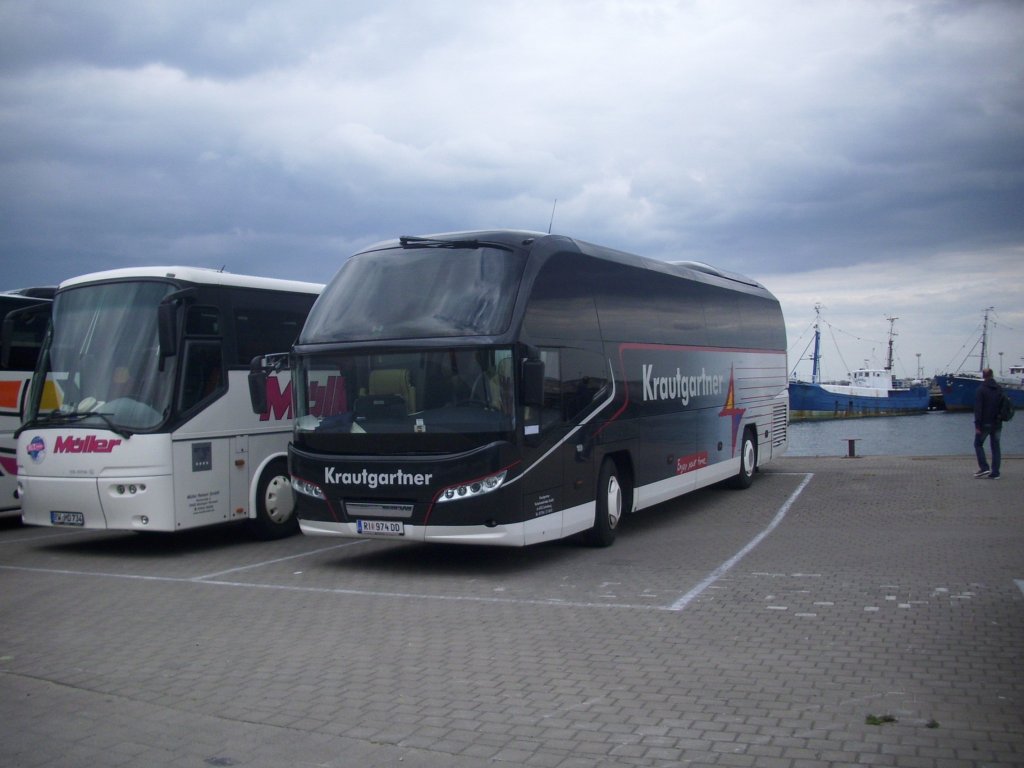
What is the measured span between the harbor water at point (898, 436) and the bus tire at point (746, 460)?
62.4ft

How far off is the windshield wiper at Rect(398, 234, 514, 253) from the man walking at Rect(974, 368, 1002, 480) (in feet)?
41.0

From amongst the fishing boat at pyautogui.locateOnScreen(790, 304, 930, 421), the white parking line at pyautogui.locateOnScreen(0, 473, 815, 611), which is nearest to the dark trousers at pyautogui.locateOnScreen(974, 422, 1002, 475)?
the white parking line at pyautogui.locateOnScreen(0, 473, 815, 611)

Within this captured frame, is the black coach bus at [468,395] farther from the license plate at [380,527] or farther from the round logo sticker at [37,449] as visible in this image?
the round logo sticker at [37,449]

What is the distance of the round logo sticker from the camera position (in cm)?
1230

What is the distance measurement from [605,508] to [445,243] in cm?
373

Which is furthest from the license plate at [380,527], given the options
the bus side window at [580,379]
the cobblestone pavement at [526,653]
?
the bus side window at [580,379]

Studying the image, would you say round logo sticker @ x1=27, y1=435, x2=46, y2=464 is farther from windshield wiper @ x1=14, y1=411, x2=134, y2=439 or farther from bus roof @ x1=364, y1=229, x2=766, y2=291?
bus roof @ x1=364, y1=229, x2=766, y2=291

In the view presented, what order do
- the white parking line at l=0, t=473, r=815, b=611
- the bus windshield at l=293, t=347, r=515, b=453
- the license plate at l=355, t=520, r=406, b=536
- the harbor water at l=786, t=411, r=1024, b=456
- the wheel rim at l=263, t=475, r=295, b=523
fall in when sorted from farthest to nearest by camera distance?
the harbor water at l=786, t=411, r=1024, b=456 < the wheel rim at l=263, t=475, r=295, b=523 < the license plate at l=355, t=520, r=406, b=536 < the bus windshield at l=293, t=347, r=515, b=453 < the white parking line at l=0, t=473, r=815, b=611

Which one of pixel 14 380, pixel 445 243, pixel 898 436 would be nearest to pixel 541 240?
pixel 445 243

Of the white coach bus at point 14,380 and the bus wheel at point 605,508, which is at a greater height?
the white coach bus at point 14,380

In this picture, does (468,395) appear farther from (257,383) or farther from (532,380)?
(257,383)

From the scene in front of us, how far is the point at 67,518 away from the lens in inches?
479

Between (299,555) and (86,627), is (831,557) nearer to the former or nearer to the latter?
(299,555)

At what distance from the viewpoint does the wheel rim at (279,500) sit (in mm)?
13505
